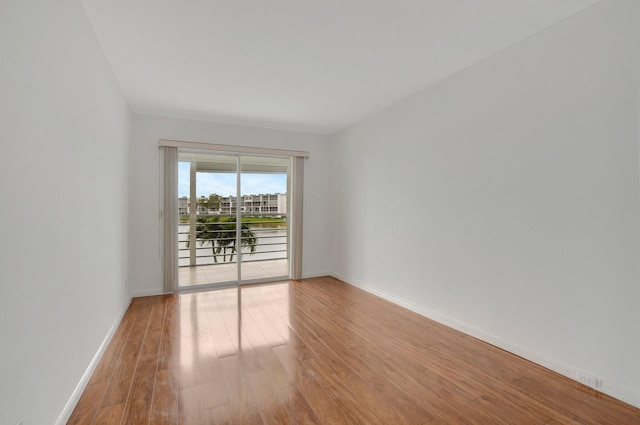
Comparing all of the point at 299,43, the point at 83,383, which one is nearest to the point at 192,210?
the point at 83,383

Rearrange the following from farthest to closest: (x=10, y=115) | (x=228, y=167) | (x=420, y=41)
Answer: (x=228, y=167), (x=420, y=41), (x=10, y=115)

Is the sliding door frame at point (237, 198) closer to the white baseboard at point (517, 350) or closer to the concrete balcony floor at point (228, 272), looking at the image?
the concrete balcony floor at point (228, 272)

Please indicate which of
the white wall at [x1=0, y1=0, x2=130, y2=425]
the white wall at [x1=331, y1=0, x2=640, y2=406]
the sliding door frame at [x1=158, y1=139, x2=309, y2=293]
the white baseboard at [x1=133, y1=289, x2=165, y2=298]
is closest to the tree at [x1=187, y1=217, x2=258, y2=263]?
the sliding door frame at [x1=158, y1=139, x2=309, y2=293]

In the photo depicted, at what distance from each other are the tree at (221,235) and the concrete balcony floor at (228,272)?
0.27m

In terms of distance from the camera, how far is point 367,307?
3785 millimetres

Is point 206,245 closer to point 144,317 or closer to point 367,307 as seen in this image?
point 144,317

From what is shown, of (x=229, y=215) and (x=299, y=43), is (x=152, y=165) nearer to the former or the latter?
→ (x=229, y=215)

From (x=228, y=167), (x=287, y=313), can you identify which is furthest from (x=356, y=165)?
(x=287, y=313)

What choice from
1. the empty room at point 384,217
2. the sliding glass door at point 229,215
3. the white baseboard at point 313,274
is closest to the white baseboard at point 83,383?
the empty room at point 384,217

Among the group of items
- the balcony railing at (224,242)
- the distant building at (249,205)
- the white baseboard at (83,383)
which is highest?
the distant building at (249,205)

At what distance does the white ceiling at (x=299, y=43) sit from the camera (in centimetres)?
209

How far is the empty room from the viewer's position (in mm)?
1628

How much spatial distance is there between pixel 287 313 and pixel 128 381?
1.72 metres

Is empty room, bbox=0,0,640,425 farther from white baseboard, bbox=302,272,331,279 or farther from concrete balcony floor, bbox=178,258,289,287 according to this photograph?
white baseboard, bbox=302,272,331,279
